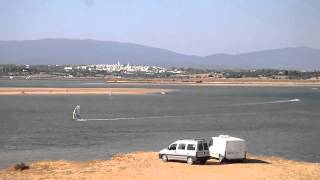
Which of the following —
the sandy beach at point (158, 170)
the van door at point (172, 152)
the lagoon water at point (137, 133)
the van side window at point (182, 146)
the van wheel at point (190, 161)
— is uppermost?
the van side window at point (182, 146)

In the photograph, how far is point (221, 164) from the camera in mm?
35500

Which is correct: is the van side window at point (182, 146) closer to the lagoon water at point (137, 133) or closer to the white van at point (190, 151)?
the white van at point (190, 151)

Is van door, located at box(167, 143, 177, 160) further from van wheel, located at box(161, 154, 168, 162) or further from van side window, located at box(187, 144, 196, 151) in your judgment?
van side window, located at box(187, 144, 196, 151)

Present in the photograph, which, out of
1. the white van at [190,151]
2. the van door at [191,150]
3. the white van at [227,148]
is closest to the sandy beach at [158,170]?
the white van at [190,151]

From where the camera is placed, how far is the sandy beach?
1238 inches

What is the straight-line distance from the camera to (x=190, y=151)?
116 feet

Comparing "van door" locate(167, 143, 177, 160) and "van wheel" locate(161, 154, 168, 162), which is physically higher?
"van door" locate(167, 143, 177, 160)

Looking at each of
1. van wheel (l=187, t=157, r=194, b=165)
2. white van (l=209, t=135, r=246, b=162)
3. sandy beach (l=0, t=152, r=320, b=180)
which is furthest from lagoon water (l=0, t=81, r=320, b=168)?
van wheel (l=187, t=157, r=194, b=165)

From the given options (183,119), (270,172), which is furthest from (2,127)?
(270,172)

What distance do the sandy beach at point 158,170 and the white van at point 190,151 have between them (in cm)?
42

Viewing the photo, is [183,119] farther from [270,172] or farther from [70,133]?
[270,172]

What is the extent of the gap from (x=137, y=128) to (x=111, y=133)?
593 cm

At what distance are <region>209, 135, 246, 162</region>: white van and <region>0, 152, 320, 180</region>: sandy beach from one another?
0.52 metres

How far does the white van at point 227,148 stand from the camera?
3575 centimetres
